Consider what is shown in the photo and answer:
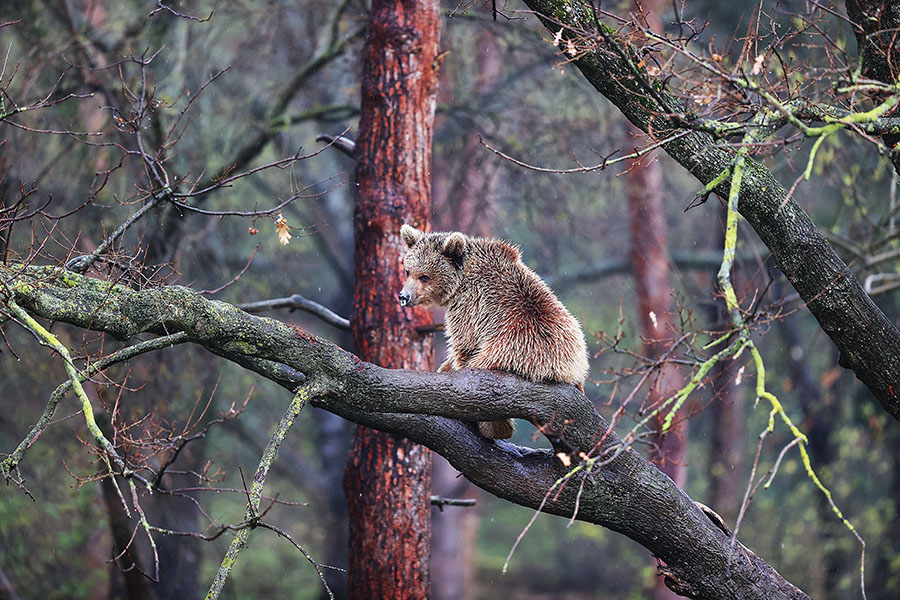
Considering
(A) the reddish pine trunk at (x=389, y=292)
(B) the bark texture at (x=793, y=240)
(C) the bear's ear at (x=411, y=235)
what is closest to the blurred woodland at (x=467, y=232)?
(B) the bark texture at (x=793, y=240)

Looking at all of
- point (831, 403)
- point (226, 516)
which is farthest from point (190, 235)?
point (831, 403)

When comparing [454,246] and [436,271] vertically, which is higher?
[454,246]

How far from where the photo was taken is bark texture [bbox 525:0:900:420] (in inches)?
182

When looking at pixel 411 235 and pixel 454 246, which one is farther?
pixel 411 235

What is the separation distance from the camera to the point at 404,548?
5977 mm

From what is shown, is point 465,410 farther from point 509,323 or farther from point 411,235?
point 411,235

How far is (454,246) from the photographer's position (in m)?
4.82

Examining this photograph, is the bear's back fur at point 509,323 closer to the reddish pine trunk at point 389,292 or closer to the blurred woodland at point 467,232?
the blurred woodland at point 467,232

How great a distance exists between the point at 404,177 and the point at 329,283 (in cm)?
1020

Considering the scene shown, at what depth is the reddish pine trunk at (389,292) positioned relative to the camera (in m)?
5.94

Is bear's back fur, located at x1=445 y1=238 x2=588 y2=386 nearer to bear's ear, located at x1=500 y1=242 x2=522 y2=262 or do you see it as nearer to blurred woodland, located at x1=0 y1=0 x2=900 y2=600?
bear's ear, located at x1=500 y1=242 x2=522 y2=262

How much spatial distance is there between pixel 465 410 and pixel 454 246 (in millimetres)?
1126

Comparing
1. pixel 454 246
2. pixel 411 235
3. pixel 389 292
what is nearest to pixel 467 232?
pixel 389 292

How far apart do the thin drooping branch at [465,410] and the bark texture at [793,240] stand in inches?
51.2
